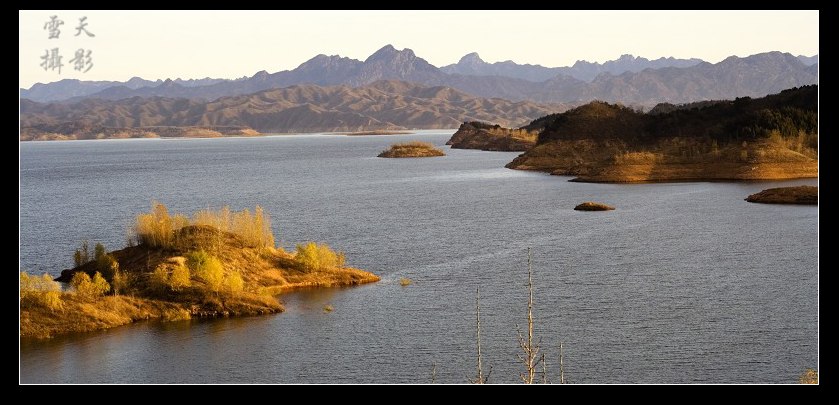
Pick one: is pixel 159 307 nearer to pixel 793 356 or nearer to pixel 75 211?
pixel 793 356

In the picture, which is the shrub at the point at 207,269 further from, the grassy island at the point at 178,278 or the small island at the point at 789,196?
the small island at the point at 789,196

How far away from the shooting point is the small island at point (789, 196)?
330ft

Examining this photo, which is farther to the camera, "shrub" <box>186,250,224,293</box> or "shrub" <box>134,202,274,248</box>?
"shrub" <box>134,202,274,248</box>

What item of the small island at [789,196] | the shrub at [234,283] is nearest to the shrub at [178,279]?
the shrub at [234,283]

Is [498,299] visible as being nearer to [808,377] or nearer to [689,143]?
[808,377]

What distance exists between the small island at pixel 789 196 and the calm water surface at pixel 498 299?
8.61 ft

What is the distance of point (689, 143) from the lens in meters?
148

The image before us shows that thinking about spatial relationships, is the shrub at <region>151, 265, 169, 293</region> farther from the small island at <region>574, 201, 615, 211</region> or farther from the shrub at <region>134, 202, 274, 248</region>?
the small island at <region>574, 201, 615, 211</region>

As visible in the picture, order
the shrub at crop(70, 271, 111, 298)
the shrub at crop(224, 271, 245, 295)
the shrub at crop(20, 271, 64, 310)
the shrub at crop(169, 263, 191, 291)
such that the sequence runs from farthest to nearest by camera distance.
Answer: the shrub at crop(224, 271, 245, 295), the shrub at crop(169, 263, 191, 291), the shrub at crop(70, 271, 111, 298), the shrub at crop(20, 271, 64, 310)

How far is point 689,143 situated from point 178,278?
11161 cm

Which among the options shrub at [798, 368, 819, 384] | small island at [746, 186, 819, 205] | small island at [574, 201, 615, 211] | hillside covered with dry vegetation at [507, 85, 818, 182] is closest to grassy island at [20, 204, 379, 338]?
shrub at [798, 368, 819, 384]

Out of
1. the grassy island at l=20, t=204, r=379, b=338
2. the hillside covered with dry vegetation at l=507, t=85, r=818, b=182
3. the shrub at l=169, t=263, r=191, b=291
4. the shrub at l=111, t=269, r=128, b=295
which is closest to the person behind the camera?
the grassy island at l=20, t=204, r=379, b=338

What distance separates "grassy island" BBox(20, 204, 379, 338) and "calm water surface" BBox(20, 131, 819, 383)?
5.22 feet

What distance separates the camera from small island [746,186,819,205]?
100562mm
